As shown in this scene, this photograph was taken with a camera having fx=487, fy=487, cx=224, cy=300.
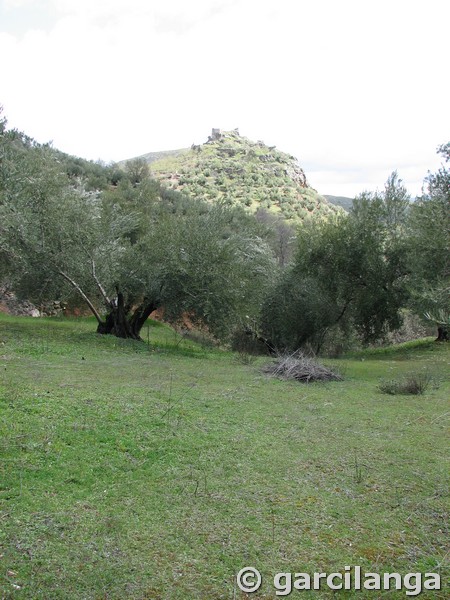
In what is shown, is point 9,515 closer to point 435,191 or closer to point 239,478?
point 239,478

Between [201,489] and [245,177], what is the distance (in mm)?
64359

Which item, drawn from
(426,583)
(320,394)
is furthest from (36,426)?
(320,394)

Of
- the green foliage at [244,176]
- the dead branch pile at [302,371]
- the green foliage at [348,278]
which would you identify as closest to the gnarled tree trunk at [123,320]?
the green foliage at [348,278]

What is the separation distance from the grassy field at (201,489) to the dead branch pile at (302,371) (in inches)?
95.8

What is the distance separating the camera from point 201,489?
5.06 m

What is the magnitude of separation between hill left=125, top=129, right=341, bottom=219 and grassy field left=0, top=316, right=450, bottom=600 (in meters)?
45.4

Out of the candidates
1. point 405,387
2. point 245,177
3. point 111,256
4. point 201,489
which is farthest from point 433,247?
point 245,177

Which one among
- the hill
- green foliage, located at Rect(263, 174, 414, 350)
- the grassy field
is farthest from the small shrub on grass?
the hill

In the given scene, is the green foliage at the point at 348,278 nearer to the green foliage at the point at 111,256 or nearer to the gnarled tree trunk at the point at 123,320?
the green foliage at the point at 111,256

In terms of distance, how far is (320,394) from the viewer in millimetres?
10625

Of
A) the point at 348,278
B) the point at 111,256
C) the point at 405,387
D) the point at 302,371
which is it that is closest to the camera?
the point at 405,387

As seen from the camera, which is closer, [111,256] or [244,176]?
[111,256]

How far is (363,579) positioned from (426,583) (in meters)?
0.48

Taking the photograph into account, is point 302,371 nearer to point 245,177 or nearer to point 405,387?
point 405,387
